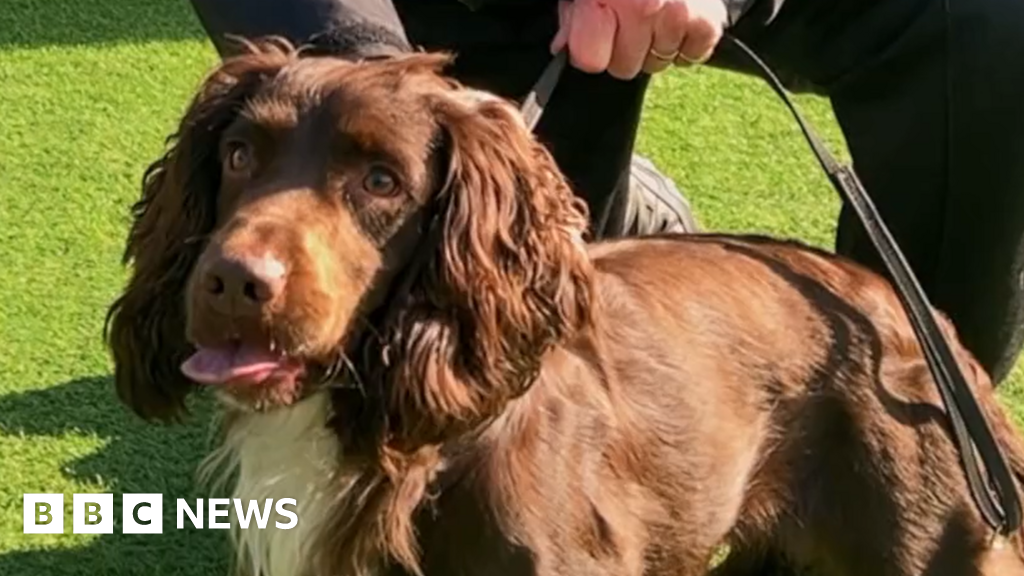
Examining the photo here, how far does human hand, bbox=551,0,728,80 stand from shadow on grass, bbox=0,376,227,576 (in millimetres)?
969

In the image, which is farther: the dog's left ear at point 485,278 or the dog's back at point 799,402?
the dog's back at point 799,402

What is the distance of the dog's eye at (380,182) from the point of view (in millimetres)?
2139

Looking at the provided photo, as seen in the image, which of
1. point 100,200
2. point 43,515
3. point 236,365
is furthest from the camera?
point 100,200

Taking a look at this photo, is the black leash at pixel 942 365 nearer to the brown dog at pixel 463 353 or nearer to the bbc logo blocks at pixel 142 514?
the brown dog at pixel 463 353

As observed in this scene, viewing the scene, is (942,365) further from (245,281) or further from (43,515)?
(43,515)

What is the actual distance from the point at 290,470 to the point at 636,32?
70cm

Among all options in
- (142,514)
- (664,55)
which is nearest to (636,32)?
(664,55)

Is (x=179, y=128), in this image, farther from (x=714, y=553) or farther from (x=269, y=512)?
(x=714, y=553)

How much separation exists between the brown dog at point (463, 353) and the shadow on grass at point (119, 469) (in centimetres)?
77

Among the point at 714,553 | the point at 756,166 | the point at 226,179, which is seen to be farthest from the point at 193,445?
the point at 756,166

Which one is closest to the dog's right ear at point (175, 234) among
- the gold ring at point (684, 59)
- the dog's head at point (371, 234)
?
the dog's head at point (371, 234)

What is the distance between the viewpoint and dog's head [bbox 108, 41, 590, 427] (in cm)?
206

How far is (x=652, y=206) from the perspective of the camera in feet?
12.6

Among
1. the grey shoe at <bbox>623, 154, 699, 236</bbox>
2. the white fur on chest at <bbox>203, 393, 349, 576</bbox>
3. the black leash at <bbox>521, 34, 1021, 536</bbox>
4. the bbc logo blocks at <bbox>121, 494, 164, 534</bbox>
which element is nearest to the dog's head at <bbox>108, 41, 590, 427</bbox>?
the white fur on chest at <bbox>203, 393, 349, 576</bbox>
